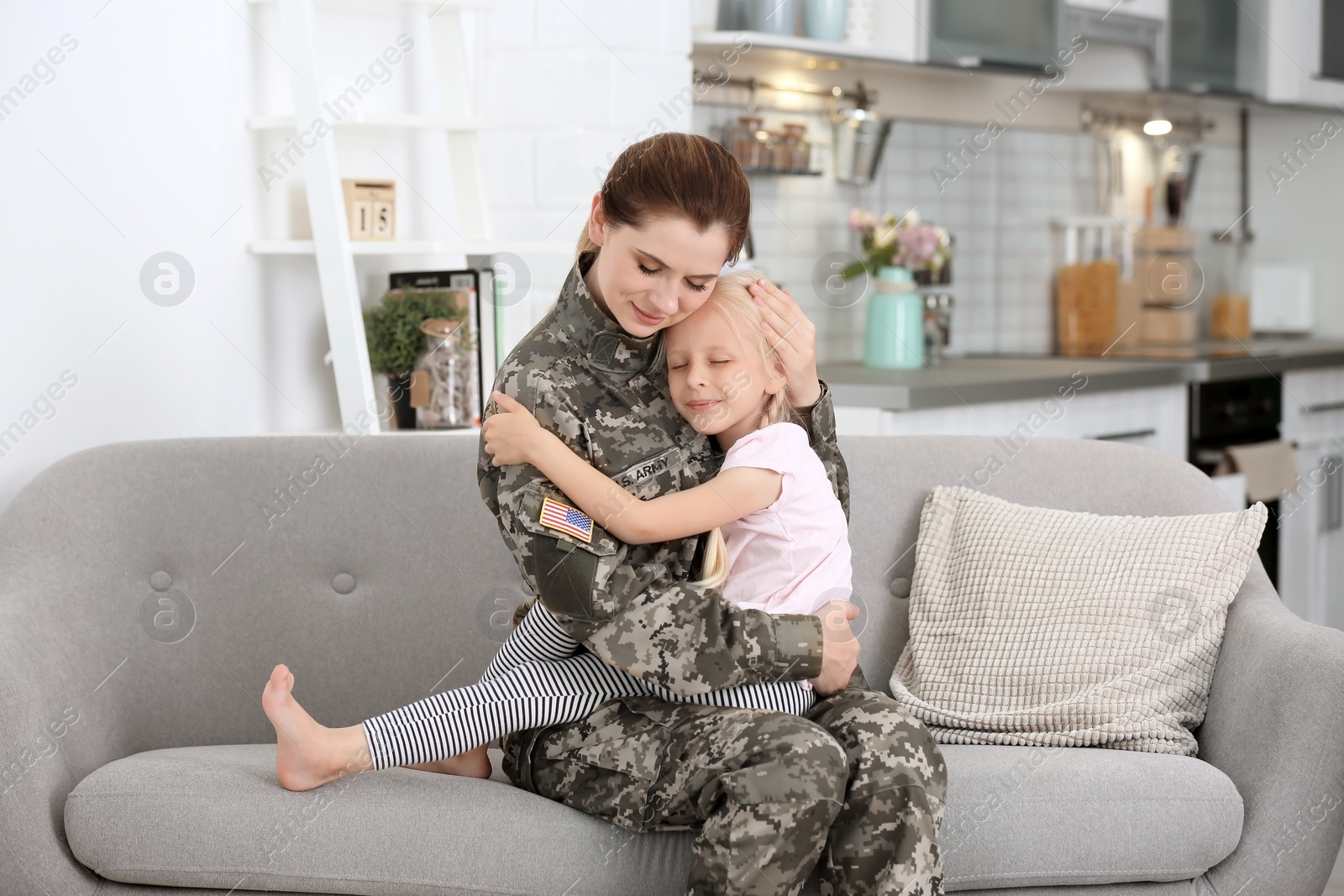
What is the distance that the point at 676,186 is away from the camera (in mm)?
1560

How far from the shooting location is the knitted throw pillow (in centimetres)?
186

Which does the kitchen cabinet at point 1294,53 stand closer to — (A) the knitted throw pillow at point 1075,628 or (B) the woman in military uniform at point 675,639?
(A) the knitted throw pillow at point 1075,628

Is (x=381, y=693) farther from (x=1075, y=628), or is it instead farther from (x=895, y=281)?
(x=895, y=281)

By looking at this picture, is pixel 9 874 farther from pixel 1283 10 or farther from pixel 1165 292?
pixel 1283 10

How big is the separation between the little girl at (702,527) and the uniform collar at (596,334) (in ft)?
0.14

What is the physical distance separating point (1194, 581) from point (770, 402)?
654 millimetres

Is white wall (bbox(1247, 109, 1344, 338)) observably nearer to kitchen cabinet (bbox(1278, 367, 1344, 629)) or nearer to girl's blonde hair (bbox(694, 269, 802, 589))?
kitchen cabinet (bbox(1278, 367, 1344, 629))

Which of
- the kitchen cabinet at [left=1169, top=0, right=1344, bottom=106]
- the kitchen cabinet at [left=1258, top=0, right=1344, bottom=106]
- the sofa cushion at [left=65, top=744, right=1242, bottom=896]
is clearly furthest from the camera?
the kitchen cabinet at [left=1258, top=0, right=1344, bottom=106]

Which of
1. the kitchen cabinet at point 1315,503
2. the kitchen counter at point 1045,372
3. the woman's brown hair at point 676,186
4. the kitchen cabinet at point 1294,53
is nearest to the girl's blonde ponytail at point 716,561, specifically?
the woman's brown hair at point 676,186

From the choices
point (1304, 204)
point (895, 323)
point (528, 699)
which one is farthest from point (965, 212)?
point (528, 699)

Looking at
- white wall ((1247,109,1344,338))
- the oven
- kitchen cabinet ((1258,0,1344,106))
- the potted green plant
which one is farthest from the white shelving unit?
white wall ((1247,109,1344,338))

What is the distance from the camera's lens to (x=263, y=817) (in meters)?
1.64

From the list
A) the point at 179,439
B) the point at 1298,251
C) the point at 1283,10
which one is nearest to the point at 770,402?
the point at 179,439

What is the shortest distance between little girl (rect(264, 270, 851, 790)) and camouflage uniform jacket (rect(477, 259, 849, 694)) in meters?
0.03
